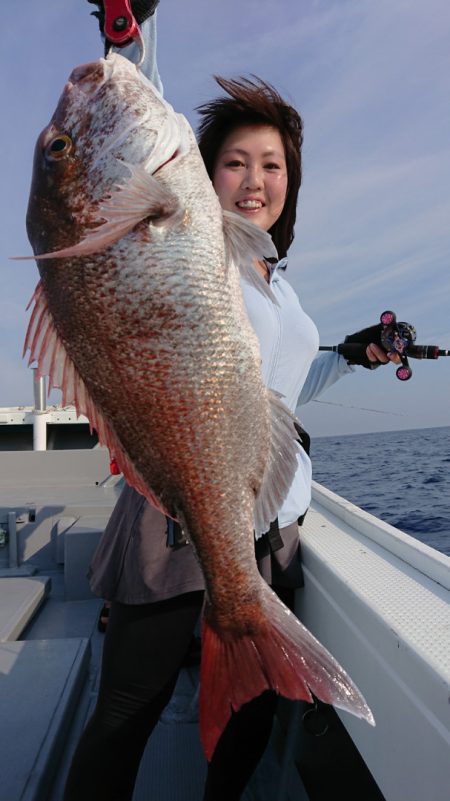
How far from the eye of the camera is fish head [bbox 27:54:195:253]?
1.41 meters

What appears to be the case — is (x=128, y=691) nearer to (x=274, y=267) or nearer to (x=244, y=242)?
(x=244, y=242)

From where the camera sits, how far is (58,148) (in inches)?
57.6

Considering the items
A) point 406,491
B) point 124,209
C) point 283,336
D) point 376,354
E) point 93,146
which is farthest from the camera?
point 406,491

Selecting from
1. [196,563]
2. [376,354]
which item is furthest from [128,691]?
[376,354]

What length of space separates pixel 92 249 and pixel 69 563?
3.57 metres

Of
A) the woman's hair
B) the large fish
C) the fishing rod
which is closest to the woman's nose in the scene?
the woman's hair

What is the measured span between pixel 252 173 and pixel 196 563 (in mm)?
1472

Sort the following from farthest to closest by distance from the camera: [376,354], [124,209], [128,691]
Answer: [376,354], [128,691], [124,209]

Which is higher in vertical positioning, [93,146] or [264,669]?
[93,146]

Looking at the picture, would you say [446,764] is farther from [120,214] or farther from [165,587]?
[120,214]

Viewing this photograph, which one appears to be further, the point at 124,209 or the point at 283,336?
the point at 283,336

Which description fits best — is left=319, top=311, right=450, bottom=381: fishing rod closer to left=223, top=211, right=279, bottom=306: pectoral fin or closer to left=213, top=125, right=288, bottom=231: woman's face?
left=213, top=125, right=288, bottom=231: woman's face

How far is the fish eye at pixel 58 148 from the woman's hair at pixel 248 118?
2.58ft

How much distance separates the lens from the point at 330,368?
98.8 inches
